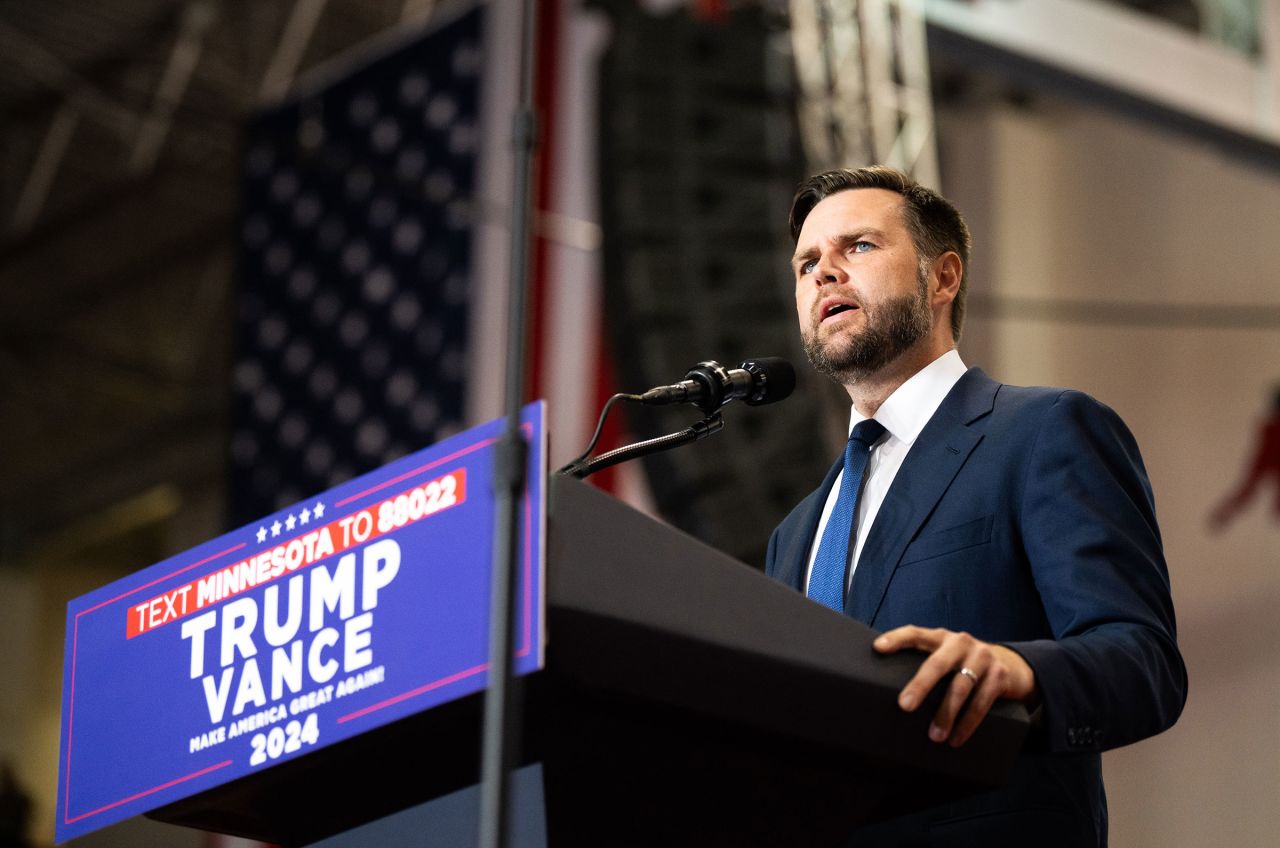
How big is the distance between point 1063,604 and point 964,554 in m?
0.11

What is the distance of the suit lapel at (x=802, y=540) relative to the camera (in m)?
1.76

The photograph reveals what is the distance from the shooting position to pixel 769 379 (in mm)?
1693

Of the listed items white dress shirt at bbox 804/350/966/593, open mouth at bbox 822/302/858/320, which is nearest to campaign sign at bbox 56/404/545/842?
white dress shirt at bbox 804/350/966/593

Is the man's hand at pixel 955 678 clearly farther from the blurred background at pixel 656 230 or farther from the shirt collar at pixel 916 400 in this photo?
the blurred background at pixel 656 230

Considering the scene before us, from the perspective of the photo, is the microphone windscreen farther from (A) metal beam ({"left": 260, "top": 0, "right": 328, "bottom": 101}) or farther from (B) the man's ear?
(A) metal beam ({"left": 260, "top": 0, "right": 328, "bottom": 101})

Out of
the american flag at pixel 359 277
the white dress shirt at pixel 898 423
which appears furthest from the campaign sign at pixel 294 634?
Answer: the american flag at pixel 359 277

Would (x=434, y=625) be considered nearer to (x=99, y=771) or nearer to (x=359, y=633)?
(x=359, y=633)

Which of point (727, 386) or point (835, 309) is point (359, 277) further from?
point (727, 386)

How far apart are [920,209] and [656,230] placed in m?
3.49

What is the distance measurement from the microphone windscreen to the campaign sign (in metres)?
0.53

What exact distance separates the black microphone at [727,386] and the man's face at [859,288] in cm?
8

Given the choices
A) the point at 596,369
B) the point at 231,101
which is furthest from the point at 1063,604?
the point at 231,101

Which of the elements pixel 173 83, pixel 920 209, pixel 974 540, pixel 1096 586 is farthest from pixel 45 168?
pixel 1096 586

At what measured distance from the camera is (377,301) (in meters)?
7.38
